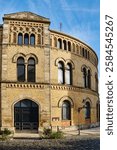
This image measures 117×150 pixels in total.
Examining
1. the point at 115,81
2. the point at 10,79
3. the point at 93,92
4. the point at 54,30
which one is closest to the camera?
the point at 115,81

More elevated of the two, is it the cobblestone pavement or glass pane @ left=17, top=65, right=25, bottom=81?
glass pane @ left=17, top=65, right=25, bottom=81

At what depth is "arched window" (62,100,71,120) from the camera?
527 inches

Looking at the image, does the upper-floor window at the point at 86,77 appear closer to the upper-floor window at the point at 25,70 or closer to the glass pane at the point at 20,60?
the upper-floor window at the point at 25,70

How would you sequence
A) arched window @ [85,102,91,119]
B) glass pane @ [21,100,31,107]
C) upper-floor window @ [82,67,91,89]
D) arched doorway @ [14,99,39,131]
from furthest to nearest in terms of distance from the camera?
1. upper-floor window @ [82,67,91,89]
2. arched window @ [85,102,91,119]
3. glass pane @ [21,100,31,107]
4. arched doorway @ [14,99,39,131]

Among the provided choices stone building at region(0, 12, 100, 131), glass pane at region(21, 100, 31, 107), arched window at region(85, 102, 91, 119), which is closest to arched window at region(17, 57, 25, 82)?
stone building at region(0, 12, 100, 131)

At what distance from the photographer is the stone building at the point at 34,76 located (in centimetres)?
1224

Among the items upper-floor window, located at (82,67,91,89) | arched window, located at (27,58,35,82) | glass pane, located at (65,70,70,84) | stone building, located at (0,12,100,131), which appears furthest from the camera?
upper-floor window, located at (82,67,91,89)

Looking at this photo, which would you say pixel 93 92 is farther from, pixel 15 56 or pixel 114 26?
pixel 114 26

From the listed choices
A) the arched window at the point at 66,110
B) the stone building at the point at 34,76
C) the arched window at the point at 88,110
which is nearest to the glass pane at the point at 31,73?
the stone building at the point at 34,76

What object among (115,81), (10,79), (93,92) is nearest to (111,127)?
(115,81)

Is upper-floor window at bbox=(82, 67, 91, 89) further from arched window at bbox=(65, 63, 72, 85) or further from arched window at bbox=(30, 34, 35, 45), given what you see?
arched window at bbox=(30, 34, 35, 45)

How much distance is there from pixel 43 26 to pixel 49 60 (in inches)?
58.9

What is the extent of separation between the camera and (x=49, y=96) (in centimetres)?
1266

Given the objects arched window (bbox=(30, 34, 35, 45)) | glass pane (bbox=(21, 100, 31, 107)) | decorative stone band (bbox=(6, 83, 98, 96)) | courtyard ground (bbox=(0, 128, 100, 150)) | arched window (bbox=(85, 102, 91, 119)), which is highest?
arched window (bbox=(30, 34, 35, 45))
